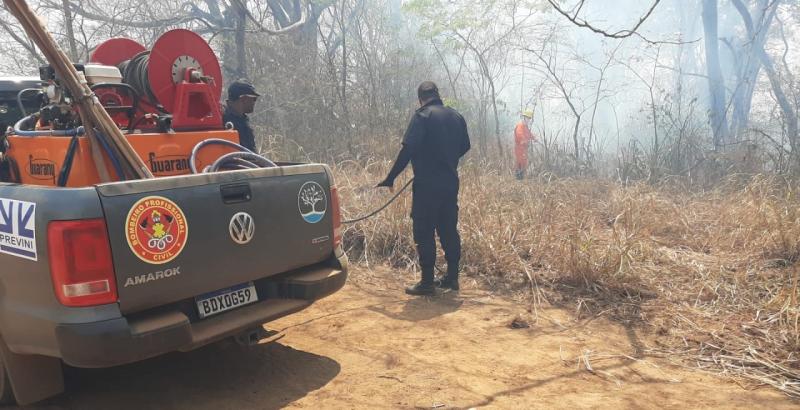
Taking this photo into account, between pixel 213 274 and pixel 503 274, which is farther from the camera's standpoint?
pixel 503 274

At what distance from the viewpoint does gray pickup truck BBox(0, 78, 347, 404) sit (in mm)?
2174

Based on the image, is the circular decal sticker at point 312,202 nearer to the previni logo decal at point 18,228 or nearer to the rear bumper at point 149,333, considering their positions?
the rear bumper at point 149,333

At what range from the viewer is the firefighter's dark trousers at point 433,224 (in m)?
4.63

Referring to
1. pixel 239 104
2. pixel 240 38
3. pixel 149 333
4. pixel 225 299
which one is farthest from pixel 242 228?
pixel 240 38

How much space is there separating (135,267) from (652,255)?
4433 millimetres

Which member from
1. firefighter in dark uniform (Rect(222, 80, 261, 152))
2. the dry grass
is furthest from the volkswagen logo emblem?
the dry grass

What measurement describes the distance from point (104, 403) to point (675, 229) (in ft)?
19.0

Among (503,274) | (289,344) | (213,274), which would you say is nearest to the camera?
(213,274)

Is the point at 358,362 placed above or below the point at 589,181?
below

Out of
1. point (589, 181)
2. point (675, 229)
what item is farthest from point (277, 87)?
point (675, 229)

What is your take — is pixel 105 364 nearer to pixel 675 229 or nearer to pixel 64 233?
pixel 64 233

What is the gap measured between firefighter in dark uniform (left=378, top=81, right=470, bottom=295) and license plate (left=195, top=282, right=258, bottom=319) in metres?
2.08

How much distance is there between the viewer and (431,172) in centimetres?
463

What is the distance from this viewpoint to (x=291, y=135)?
10477 millimetres
